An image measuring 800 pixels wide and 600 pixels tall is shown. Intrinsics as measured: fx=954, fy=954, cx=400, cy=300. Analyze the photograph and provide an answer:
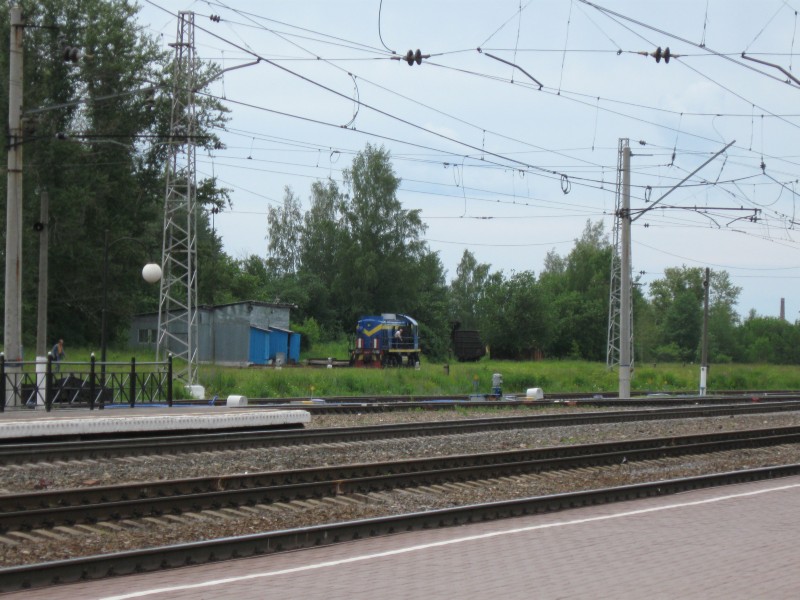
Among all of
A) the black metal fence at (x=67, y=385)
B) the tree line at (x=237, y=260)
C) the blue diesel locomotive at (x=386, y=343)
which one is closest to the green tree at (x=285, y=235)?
Answer: the tree line at (x=237, y=260)

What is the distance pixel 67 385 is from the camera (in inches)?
885

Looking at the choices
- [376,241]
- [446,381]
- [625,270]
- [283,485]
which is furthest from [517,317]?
[283,485]

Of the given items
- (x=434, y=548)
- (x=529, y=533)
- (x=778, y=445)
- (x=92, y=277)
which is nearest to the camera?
(x=434, y=548)

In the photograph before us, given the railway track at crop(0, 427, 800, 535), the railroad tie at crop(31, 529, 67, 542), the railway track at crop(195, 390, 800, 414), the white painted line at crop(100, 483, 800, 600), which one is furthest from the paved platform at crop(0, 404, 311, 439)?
the white painted line at crop(100, 483, 800, 600)

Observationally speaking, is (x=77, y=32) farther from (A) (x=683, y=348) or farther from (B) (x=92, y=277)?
(A) (x=683, y=348)

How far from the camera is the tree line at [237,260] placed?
4878 centimetres

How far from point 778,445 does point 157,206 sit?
144ft

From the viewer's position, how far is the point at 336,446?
1795 centimetres

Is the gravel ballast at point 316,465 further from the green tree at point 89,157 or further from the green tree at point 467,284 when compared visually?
the green tree at point 467,284

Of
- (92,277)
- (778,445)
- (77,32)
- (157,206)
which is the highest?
(77,32)

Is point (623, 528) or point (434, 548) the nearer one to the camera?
point (434, 548)

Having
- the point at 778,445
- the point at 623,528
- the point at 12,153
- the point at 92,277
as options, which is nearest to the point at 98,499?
the point at 623,528

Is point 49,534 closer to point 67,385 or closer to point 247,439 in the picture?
point 247,439

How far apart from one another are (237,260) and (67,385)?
245 feet
